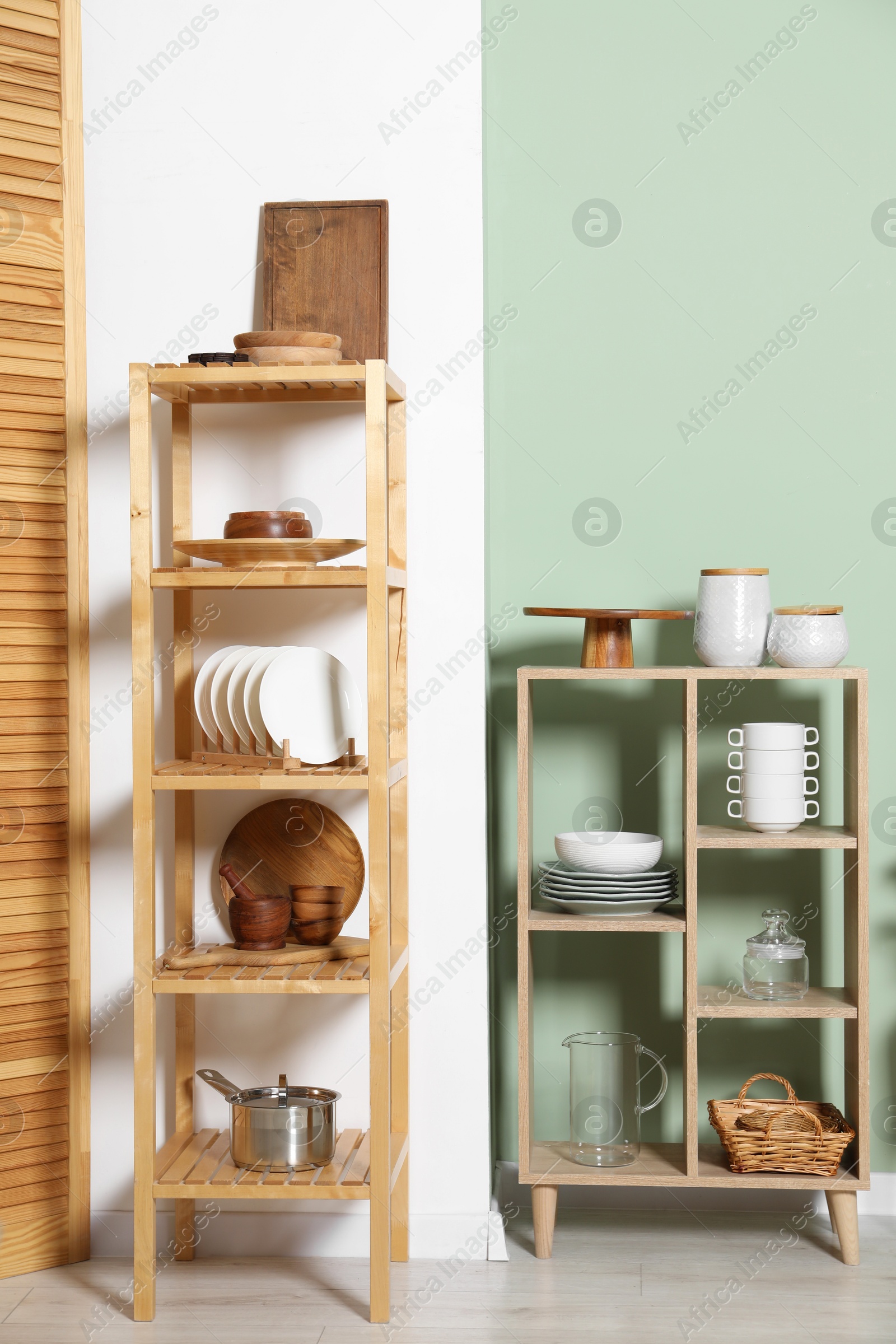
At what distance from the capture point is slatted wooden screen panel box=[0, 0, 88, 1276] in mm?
2256

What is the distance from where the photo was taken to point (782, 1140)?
2215 mm

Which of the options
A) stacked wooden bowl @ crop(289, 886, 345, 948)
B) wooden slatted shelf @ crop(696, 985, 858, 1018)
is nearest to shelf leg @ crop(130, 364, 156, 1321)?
stacked wooden bowl @ crop(289, 886, 345, 948)

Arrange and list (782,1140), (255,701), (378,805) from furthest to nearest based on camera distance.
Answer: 1. (782,1140)
2. (255,701)
3. (378,805)

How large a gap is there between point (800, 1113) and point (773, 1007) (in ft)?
0.88

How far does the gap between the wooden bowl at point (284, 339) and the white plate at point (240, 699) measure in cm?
55

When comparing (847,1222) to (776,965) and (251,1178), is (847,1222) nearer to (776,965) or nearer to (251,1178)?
(776,965)

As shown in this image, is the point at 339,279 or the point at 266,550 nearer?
the point at 266,550

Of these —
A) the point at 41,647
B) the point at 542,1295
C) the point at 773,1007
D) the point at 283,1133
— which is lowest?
the point at 542,1295

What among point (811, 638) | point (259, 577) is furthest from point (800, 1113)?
point (259, 577)

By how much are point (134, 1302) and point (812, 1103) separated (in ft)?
4.44


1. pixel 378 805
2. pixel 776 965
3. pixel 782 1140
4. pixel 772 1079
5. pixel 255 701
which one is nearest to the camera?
pixel 378 805

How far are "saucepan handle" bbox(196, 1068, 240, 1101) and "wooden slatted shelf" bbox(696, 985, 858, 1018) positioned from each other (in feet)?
2.95

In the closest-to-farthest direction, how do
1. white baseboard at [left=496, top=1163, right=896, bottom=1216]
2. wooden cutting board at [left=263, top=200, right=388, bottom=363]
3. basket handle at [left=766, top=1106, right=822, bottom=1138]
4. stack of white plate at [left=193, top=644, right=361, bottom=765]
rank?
1. stack of white plate at [left=193, top=644, right=361, bottom=765]
2. basket handle at [left=766, top=1106, right=822, bottom=1138]
3. wooden cutting board at [left=263, top=200, right=388, bottom=363]
4. white baseboard at [left=496, top=1163, right=896, bottom=1216]

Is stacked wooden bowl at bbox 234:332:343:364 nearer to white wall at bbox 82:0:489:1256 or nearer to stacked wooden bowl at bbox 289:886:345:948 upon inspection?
white wall at bbox 82:0:489:1256
